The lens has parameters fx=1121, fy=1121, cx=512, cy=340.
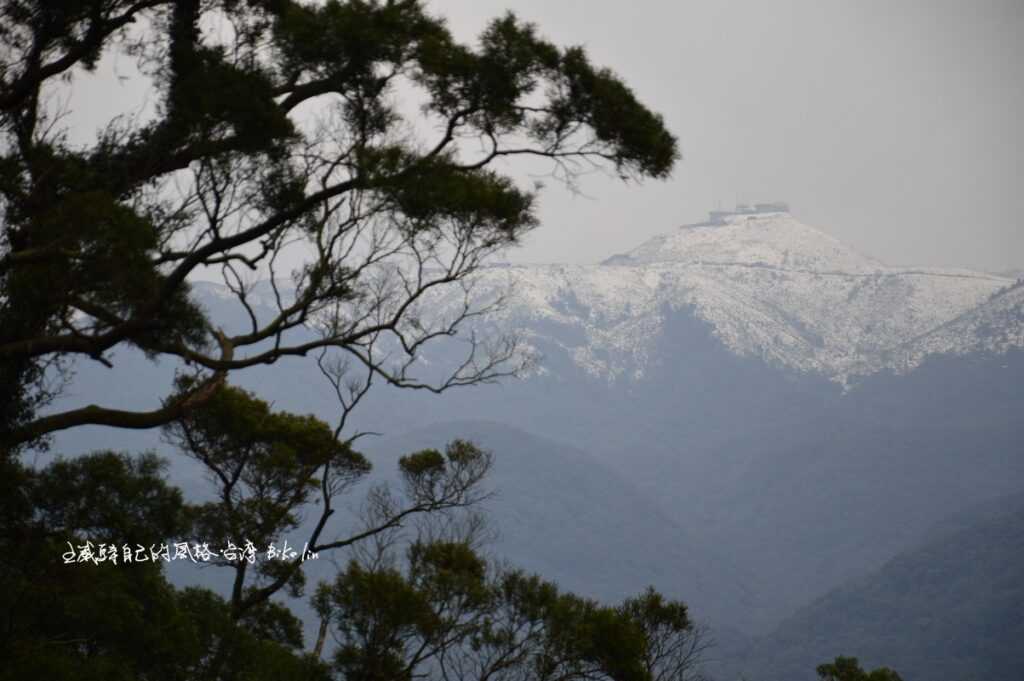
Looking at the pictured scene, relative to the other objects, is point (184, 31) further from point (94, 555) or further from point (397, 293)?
point (94, 555)

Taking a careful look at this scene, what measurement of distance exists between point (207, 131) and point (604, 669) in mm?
6350

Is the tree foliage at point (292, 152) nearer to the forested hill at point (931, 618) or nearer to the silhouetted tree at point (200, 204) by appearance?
the silhouetted tree at point (200, 204)

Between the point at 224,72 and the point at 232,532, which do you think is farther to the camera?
the point at 232,532

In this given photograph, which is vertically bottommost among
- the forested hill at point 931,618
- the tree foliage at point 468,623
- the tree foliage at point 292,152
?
the tree foliage at point 468,623

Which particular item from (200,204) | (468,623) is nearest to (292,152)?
(200,204)

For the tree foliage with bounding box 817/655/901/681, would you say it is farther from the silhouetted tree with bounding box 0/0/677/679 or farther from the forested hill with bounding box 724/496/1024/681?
the forested hill with bounding box 724/496/1024/681

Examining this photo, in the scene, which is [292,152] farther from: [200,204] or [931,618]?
[931,618]

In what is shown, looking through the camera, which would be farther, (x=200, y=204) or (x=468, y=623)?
(x=468, y=623)

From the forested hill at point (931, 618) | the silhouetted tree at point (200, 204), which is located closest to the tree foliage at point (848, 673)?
the silhouetted tree at point (200, 204)

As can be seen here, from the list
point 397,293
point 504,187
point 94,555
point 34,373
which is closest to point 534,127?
point 504,187

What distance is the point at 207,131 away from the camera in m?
7.09

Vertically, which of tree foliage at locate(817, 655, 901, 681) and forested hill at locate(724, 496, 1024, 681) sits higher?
forested hill at locate(724, 496, 1024, 681)

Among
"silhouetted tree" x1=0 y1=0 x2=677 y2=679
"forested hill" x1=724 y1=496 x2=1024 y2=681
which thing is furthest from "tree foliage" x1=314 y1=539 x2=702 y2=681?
"forested hill" x1=724 y1=496 x2=1024 y2=681

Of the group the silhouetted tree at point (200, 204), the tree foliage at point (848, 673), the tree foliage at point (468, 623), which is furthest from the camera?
the tree foliage at point (848, 673)
